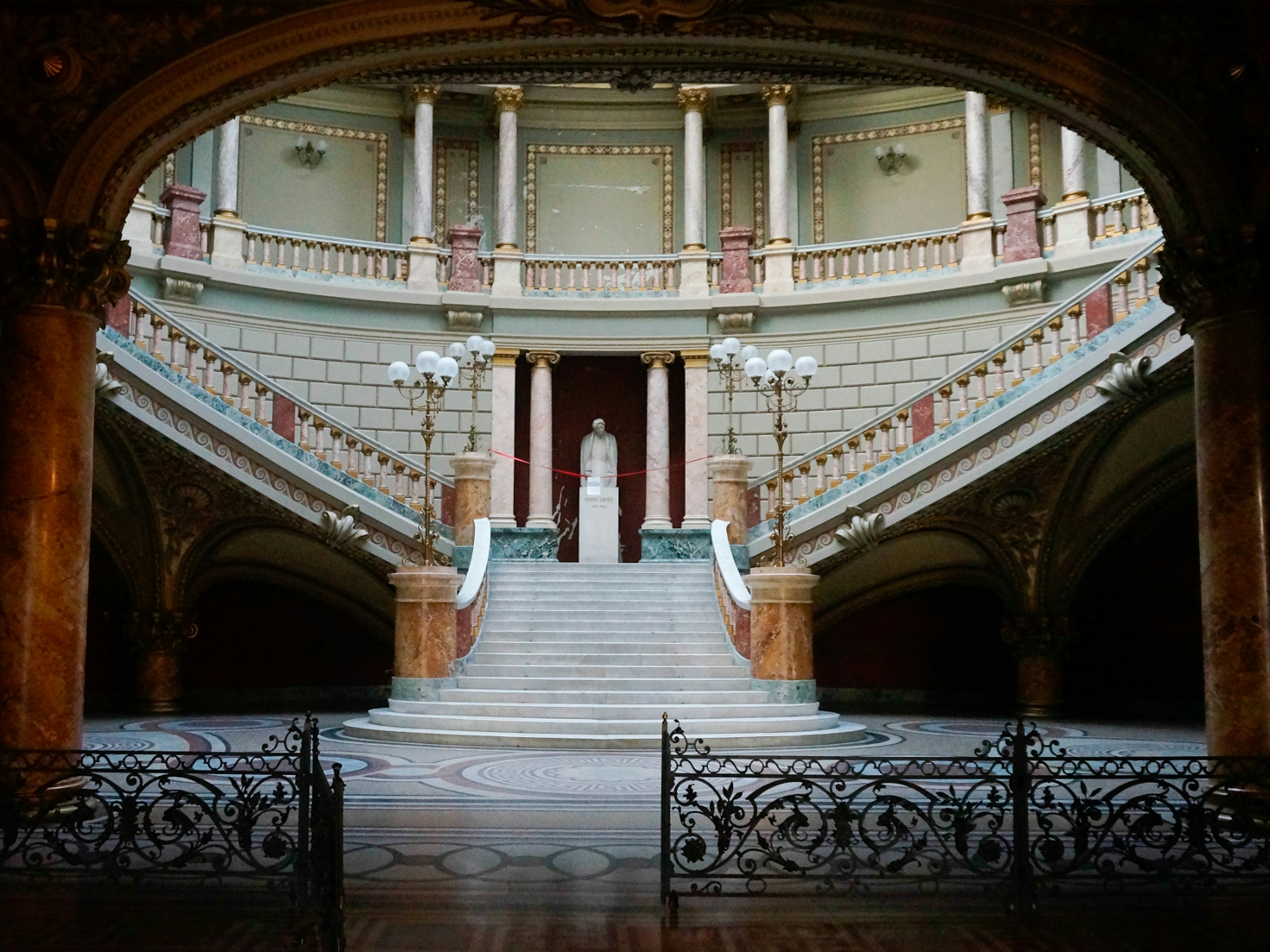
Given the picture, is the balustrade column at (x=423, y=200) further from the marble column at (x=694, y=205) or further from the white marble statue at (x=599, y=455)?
the marble column at (x=694, y=205)

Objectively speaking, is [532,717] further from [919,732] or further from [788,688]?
[919,732]

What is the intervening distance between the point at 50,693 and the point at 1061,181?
1631 cm

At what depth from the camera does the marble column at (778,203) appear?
63.2 ft

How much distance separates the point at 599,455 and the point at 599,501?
96 centimetres

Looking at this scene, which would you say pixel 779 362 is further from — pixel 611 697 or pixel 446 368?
pixel 611 697

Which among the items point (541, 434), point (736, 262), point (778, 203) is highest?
point (778, 203)

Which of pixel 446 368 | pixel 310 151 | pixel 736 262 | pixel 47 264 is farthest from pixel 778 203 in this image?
pixel 47 264

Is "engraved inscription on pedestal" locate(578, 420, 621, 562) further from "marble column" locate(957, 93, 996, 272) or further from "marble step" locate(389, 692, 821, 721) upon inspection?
"marble column" locate(957, 93, 996, 272)

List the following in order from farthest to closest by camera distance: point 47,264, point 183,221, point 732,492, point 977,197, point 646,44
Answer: point 977,197 < point 183,221 < point 732,492 < point 646,44 < point 47,264

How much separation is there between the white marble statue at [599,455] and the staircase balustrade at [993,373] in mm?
3313

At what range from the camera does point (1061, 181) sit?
62.1 feet

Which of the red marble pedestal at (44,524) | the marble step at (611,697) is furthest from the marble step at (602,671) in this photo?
the red marble pedestal at (44,524)

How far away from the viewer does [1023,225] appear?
17.6 metres

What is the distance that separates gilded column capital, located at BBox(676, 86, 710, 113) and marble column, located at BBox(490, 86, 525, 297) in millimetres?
2532
